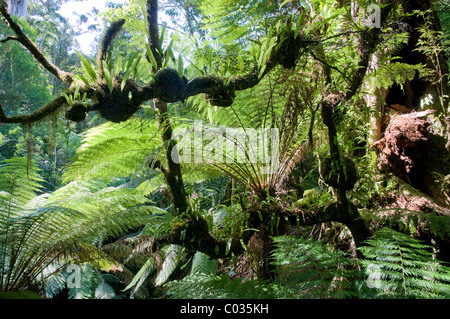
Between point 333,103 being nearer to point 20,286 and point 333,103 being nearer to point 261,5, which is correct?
point 261,5

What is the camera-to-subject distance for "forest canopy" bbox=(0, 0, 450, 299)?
0.76 metres

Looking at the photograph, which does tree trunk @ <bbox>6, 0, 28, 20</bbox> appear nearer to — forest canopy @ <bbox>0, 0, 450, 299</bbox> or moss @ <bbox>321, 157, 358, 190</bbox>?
forest canopy @ <bbox>0, 0, 450, 299</bbox>

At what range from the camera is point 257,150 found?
1.27m

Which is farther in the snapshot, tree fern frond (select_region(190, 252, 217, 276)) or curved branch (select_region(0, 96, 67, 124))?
tree fern frond (select_region(190, 252, 217, 276))

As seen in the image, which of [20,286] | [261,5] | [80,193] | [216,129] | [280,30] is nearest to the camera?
[280,30]

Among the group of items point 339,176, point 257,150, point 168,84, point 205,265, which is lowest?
point 205,265

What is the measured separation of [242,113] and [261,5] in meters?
0.49

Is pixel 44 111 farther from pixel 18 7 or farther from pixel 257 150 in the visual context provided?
pixel 18 7

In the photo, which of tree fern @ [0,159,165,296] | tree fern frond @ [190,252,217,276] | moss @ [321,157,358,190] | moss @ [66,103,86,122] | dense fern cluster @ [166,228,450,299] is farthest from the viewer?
tree fern frond @ [190,252,217,276]

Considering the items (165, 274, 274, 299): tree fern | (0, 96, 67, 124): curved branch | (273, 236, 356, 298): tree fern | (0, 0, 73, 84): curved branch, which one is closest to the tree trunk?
(0, 0, 73, 84): curved branch

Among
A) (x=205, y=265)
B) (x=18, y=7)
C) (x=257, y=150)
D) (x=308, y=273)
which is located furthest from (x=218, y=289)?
(x=18, y=7)

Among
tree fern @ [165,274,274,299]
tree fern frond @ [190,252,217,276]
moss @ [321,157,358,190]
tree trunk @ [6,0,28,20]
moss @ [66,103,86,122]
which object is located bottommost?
tree fern frond @ [190,252,217,276]
